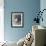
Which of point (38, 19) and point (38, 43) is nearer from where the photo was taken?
point (38, 43)

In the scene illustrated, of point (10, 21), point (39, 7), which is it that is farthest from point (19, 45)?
point (39, 7)

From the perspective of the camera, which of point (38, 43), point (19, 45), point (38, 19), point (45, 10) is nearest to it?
point (38, 43)

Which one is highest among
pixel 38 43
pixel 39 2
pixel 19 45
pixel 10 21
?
pixel 39 2

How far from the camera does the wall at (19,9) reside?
5.65m

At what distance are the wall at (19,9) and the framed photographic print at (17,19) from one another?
12 cm

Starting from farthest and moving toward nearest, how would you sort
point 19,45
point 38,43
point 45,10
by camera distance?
point 45,10, point 19,45, point 38,43

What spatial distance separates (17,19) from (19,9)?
0.42 metres

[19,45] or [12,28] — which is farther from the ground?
[12,28]

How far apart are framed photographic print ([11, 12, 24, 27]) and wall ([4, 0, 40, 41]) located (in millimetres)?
124

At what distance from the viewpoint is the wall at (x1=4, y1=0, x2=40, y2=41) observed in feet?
18.5

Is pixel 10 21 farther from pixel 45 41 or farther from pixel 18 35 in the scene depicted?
pixel 45 41

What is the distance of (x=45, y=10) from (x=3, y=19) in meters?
1.88

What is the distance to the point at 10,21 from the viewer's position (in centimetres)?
566

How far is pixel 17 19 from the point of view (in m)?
5.69
